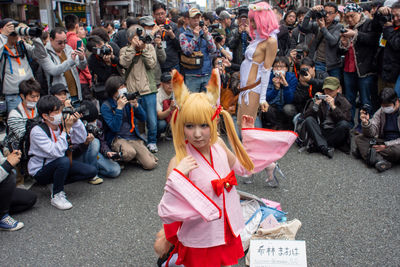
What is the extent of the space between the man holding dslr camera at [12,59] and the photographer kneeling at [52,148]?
126 cm

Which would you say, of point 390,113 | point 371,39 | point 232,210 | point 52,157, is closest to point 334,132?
point 390,113

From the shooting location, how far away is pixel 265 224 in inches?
111

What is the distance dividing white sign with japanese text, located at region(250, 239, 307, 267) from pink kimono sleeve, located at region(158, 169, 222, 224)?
713 millimetres

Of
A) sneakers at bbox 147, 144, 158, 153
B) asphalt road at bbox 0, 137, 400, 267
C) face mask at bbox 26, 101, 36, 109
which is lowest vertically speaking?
asphalt road at bbox 0, 137, 400, 267

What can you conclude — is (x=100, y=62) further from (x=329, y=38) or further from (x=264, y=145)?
(x=329, y=38)

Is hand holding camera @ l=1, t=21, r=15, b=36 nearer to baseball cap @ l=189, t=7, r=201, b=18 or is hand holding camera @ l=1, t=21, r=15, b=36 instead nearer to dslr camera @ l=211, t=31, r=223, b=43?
baseball cap @ l=189, t=7, r=201, b=18

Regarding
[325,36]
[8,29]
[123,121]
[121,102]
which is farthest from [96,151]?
[325,36]

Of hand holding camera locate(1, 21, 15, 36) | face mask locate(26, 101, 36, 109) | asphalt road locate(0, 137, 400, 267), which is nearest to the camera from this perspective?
asphalt road locate(0, 137, 400, 267)

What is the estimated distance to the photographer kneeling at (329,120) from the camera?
473 cm

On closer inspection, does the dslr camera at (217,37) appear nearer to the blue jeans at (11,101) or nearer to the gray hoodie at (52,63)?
the gray hoodie at (52,63)

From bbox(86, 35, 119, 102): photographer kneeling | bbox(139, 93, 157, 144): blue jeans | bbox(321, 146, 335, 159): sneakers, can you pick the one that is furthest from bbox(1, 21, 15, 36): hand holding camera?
bbox(321, 146, 335, 159): sneakers

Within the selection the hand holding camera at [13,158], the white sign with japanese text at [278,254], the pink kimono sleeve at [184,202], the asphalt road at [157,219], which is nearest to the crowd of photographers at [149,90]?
the hand holding camera at [13,158]

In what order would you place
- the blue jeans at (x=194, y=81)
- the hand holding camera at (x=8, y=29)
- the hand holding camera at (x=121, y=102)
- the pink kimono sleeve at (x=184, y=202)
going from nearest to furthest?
the pink kimono sleeve at (x=184, y=202)
the hand holding camera at (x=121, y=102)
the hand holding camera at (x=8, y=29)
the blue jeans at (x=194, y=81)

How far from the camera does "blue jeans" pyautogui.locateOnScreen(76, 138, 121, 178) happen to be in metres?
4.09
